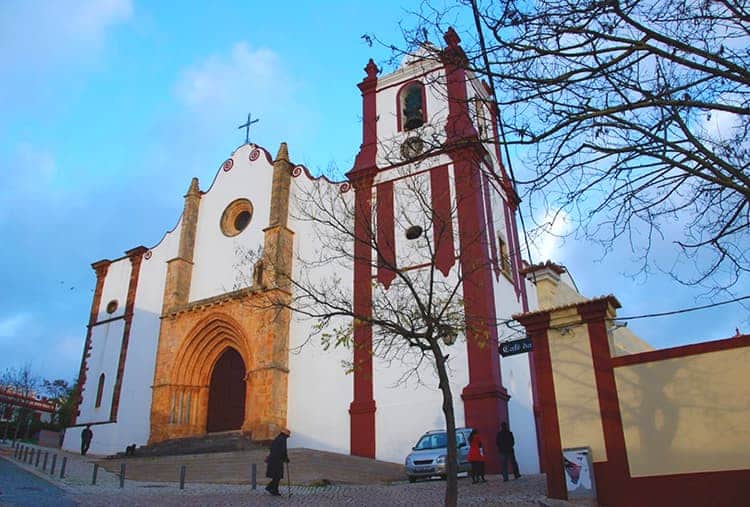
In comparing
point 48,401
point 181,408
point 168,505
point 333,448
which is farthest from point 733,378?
point 48,401

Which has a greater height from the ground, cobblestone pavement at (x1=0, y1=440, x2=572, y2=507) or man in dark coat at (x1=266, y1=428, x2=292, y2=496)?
man in dark coat at (x1=266, y1=428, x2=292, y2=496)

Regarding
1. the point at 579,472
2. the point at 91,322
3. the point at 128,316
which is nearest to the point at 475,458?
the point at 579,472

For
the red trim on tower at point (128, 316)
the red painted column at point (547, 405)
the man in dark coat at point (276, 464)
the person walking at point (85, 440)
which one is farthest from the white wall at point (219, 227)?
the red painted column at point (547, 405)

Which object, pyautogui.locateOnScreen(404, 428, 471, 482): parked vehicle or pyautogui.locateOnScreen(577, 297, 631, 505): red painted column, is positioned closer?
pyautogui.locateOnScreen(577, 297, 631, 505): red painted column

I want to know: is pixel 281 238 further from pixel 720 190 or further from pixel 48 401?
pixel 48 401

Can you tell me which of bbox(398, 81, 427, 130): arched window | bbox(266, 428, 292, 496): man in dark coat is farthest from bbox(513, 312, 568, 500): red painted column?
bbox(398, 81, 427, 130): arched window

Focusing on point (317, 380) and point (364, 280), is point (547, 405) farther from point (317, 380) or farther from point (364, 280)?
point (317, 380)

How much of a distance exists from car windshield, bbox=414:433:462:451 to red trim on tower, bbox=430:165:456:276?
5121 millimetres

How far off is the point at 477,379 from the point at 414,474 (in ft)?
11.8

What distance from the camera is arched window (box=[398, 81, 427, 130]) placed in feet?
70.9

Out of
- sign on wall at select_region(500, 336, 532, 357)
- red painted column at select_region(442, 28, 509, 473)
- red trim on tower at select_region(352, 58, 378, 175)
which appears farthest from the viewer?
red trim on tower at select_region(352, 58, 378, 175)

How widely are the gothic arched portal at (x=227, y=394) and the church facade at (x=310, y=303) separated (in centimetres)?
5

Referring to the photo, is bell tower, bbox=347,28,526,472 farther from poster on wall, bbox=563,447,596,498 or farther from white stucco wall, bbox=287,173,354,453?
poster on wall, bbox=563,447,596,498

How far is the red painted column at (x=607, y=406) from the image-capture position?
9.33m
